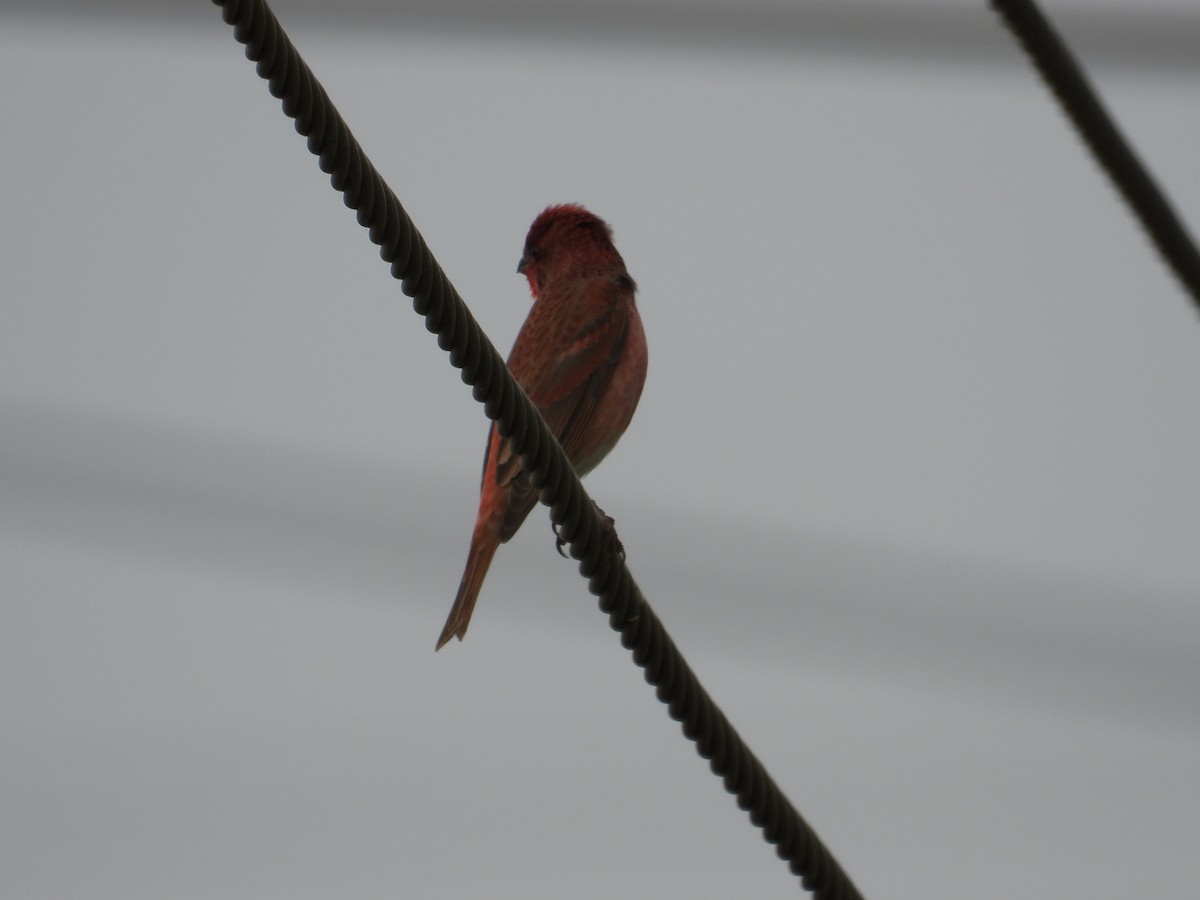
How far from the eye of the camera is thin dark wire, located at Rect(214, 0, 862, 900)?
294 centimetres

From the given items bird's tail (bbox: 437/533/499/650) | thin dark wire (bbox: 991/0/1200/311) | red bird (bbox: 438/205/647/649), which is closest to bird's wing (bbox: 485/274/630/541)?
red bird (bbox: 438/205/647/649)

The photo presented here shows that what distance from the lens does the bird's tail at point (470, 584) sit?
6.02 metres

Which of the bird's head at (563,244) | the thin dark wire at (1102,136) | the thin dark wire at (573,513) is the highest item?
the bird's head at (563,244)

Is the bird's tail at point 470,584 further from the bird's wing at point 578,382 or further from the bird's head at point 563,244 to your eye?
the bird's head at point 563,244

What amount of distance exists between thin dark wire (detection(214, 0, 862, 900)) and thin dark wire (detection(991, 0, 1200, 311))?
1247 mm

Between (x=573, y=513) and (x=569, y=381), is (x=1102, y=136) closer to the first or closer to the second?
(x=573, y=513)

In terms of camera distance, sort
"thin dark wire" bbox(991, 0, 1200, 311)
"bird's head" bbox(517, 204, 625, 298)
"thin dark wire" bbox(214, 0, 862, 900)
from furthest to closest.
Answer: "bird's head" bbox(517, 204, 625, 298) → "thin dark wire" bbox(991, 0, 1200, 311) → "thin dark wire" bbox(214, 0, 862, 900)

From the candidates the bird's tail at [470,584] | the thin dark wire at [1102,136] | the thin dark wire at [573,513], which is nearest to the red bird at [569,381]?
the bird's tail at [470,584]

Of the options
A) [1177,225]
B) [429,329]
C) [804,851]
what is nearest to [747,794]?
[804,851]

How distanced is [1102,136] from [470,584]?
3.45 metres

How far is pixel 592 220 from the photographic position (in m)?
8.66

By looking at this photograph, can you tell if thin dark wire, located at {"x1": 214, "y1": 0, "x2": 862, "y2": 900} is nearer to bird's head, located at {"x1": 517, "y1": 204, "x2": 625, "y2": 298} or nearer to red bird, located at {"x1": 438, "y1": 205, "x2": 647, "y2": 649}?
red bird, located at {"x1": 438, "y1": 205, "x2": 647, "y2": 649}

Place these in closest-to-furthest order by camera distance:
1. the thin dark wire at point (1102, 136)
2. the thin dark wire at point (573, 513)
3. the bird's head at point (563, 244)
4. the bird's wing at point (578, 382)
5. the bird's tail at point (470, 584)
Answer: the thin dark wire at point (573, 513)
the thin dark wire at point (1102, 136)
the bird's tail at point (470, 584)
the bird's wing at point (578, 382)
the bird's head at point (563, 244)

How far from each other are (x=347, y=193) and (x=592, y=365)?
4.07 m
